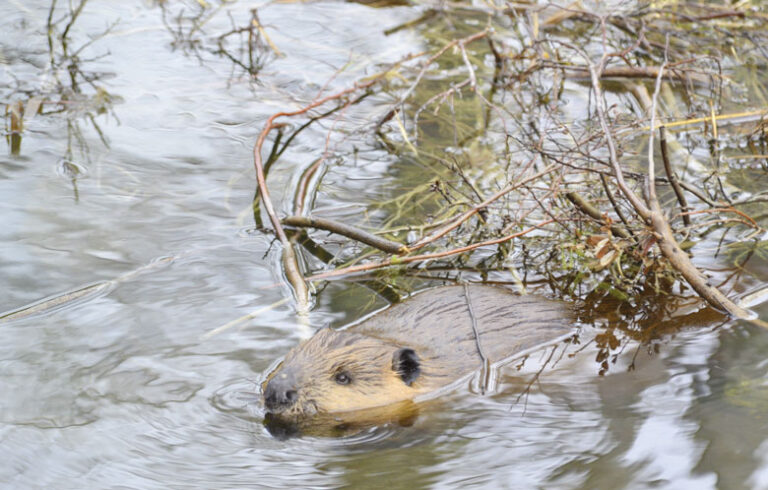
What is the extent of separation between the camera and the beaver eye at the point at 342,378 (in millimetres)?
3240

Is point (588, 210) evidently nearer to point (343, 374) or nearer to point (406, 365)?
point (406, 365)

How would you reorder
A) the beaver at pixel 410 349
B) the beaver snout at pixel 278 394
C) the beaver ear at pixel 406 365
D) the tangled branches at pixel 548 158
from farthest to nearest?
1. the tangled branches at pixel 548 158
2. the beaver ear at pixel 406 365
3. the beaver at pixel 410 349
4. the beaver snout at pixel 278 394

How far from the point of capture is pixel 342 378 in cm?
325

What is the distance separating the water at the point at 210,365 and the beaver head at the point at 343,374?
0.14 meters

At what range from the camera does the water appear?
2.78m

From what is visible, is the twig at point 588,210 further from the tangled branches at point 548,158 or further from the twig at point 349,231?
→ the twig at point 349,231

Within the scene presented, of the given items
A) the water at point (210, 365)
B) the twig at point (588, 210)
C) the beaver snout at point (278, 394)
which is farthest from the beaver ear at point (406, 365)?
the twig at point (588, 210)

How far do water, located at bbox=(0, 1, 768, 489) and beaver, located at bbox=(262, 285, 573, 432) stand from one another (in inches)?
4.9

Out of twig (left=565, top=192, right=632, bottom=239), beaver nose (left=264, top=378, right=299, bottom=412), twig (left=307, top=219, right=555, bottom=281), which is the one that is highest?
twig (left=565, top=192, right=632, bottom=239)

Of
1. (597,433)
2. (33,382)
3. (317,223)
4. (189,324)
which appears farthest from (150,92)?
(597,433)

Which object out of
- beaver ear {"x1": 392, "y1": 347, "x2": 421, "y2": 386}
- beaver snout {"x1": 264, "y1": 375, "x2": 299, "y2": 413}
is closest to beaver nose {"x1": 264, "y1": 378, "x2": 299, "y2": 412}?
beaver snout {"x1": 264, "y1": 375, "x2": 299, "y2": 413}

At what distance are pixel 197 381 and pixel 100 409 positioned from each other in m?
0.38

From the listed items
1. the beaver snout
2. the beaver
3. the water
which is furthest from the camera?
the beaver

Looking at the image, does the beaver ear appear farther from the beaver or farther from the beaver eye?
the beaver eye
